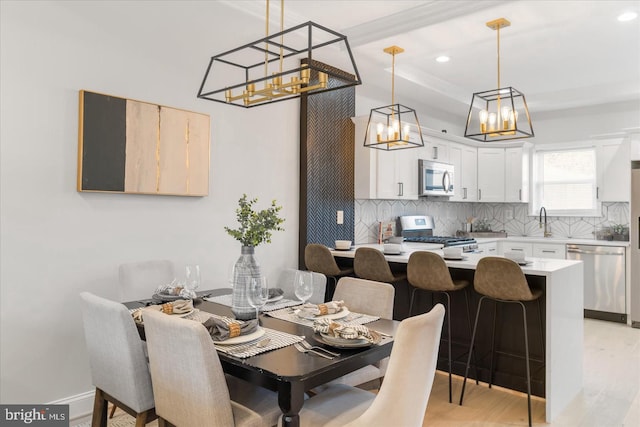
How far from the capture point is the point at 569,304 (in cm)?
305

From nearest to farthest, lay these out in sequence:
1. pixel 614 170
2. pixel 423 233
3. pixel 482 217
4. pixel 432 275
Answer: pixel 432 275 < pixel 614 170 < pixel 423 233 < pixel 482 217

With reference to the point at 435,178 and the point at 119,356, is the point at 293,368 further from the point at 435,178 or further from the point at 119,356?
the point at 435,178

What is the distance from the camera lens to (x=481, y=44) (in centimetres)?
411

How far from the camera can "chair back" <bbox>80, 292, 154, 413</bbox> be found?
182 cm

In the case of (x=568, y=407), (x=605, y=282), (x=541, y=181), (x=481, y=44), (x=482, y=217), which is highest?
(x=481, y=44)

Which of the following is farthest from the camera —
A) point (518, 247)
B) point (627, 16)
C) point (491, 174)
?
point (491, 174)

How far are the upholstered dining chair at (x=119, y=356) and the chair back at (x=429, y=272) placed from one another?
6.47ft

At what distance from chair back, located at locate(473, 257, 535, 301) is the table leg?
1788 mm

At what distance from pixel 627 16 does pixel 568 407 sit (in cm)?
296

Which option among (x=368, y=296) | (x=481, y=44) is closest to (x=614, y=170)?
(x=481, y=44)

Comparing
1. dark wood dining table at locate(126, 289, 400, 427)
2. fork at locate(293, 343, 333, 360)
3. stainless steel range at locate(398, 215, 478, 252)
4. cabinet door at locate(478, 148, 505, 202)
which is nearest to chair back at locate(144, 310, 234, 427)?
dark wood dining table at locate(126, 289, 400, 427)

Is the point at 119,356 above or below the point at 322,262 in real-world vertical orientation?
below

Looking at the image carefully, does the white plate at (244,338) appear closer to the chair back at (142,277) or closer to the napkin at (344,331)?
the napkin at (344,331)

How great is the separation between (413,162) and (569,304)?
2605mm
